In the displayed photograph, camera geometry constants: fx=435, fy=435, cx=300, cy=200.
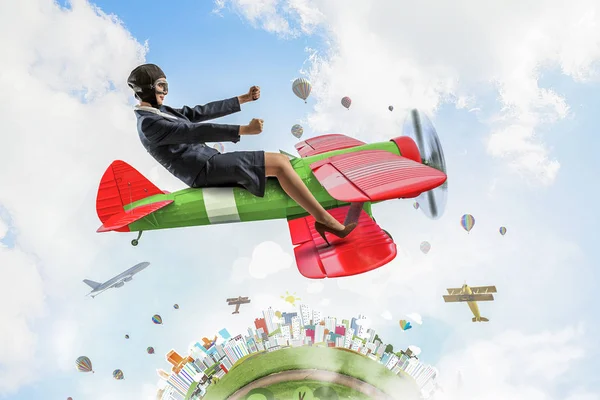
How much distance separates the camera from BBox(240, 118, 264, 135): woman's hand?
1650 mm

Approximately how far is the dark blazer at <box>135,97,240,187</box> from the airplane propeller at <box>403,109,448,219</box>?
95 cm

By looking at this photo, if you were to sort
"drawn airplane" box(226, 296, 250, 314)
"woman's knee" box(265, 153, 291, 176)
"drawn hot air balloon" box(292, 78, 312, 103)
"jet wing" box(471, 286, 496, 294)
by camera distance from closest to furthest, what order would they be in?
"woman's knee" box(265, 153, 291, 176), "drawn hot air balloon" box(292, 78, 312, 103), "drawn airplane" box(226, 296, 250, 314), "jet wing" box(471, 286, 496, 294)

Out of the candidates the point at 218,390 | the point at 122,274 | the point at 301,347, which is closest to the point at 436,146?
the point at 122,274

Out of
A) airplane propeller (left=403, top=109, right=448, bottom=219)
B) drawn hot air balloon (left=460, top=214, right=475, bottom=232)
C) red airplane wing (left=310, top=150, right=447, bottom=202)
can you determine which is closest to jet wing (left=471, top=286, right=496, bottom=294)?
drawn hot air balloon (left=460, top=214, right=475, bottom=232)

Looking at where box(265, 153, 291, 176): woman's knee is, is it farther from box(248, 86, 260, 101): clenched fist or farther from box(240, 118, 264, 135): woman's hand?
box(248, 86, 260, 101): clenched fist

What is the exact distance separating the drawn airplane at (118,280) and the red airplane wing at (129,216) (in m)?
0.30

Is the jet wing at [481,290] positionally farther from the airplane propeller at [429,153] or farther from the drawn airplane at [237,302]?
the drawn airplane at [237,302]

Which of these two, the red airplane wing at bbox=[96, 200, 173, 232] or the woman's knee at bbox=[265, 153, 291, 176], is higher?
the woman's knee at bbox=[265, 153, 291, 176]

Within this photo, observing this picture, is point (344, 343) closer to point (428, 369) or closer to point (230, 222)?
point (428, 369)

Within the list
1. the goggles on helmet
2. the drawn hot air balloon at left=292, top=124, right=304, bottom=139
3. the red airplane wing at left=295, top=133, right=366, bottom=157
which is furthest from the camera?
the drawn hot air balloon at left=292, top=124, right=304, bottom=139

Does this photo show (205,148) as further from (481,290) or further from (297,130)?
(481,290)

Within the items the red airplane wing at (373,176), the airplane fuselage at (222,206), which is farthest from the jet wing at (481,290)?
the airplane fuselage at (222,206)

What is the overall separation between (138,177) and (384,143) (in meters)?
1.29

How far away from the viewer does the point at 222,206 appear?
2.04 meters
